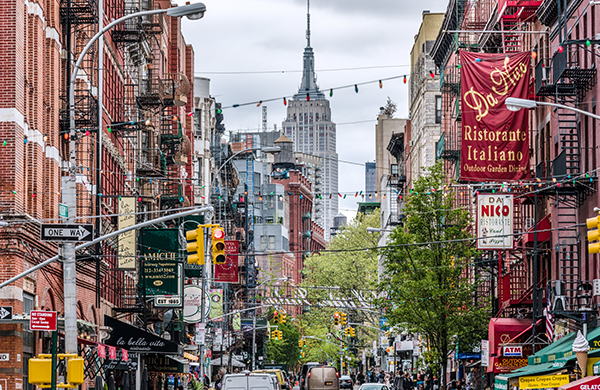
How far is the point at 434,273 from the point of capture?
47.8 metres


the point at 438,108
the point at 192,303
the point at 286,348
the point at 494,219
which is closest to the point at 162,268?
the point at 192,303

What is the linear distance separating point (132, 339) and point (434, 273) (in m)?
15.9

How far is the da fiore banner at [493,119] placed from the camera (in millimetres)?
35312

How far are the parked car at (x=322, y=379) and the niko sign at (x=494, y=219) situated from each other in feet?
49.0

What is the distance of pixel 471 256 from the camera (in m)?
48.0

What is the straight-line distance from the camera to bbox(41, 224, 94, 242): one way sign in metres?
22.4

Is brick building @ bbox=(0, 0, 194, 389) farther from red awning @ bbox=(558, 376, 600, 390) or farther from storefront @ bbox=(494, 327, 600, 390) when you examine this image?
red awning @ bbox=(558, 376, 600, 390)

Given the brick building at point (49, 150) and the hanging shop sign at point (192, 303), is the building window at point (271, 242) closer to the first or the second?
the hanging shop sign at point (192, 303)

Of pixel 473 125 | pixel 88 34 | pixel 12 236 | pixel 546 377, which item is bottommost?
pixel 546 377

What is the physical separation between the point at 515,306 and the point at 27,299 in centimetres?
2101

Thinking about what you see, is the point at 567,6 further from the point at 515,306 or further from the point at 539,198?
the point at 515,306

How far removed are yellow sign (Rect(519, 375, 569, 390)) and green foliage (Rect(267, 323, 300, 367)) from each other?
93595 mm

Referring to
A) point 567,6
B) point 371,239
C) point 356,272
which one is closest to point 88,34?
point 567,6

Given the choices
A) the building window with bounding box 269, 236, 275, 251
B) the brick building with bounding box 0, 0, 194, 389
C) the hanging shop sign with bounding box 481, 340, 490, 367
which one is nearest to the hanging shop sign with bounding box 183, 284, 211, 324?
the brick building with bounding box 0, 0, 194, 389
